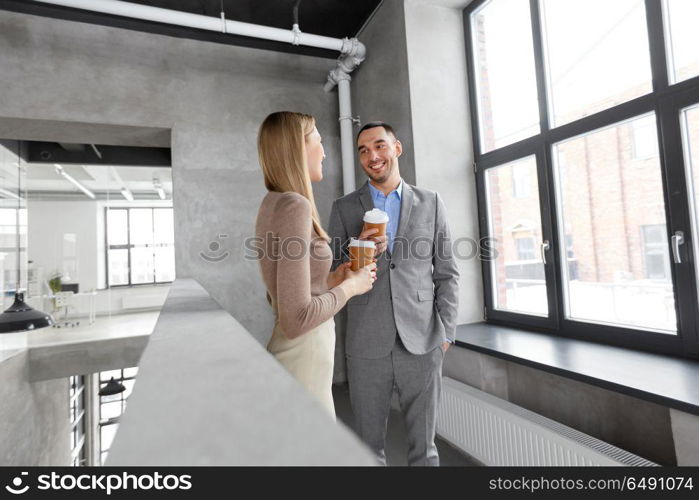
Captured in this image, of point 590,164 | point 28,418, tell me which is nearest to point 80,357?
point 28,418

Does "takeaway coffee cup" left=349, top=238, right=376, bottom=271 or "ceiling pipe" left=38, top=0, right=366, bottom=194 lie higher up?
"ceiling pipe" left=38, top=0, right=366, bottom=194

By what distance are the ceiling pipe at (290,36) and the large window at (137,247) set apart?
12.8 ft

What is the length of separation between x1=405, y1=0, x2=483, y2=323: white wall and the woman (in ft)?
6.12

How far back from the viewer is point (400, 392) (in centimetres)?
175

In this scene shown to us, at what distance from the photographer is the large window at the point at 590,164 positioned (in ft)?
6.26

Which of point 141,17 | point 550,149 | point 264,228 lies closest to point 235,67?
point 141,17

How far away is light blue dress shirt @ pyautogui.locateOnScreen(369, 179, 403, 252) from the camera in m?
1.86

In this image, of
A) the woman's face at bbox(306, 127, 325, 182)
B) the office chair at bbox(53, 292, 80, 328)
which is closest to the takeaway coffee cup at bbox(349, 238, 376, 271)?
the woman's face at bbox(306, 127, 325, 182)

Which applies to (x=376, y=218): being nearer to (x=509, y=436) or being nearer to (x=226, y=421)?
(x=226, y=421)

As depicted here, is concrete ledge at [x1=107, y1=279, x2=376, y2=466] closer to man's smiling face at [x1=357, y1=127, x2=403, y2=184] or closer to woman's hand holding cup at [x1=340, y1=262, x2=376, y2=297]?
woman's hand holding cup at [x1=340, y1=262, x2=376, y2=297]

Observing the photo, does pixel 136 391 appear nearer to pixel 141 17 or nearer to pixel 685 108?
pixel 685 108

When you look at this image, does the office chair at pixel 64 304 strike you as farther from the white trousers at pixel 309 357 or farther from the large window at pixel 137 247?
the white trousers at pixel 309 357

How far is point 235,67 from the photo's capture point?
3791 millimetres

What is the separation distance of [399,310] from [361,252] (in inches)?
19.5
